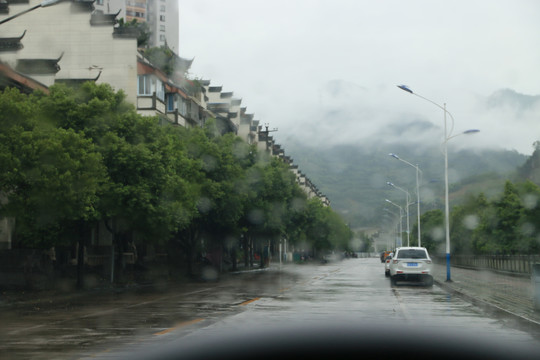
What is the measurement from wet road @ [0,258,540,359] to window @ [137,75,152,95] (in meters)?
24.6

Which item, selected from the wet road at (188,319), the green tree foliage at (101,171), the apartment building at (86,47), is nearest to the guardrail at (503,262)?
the wet road at (188,319)

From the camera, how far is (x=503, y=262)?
52.8m

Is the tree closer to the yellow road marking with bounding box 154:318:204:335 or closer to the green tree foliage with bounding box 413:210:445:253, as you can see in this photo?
the green tree foliage with bounding box 413:210:445:253

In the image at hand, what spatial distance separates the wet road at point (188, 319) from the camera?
10.8 m

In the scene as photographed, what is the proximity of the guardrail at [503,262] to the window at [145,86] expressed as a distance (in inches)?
1005

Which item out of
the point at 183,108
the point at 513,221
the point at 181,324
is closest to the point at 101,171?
the point at 181,324

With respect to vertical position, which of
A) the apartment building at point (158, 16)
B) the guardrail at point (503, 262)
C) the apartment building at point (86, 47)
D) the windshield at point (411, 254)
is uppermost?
the apartment building at point (158, 16)

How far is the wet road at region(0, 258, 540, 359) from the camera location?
10773 mm

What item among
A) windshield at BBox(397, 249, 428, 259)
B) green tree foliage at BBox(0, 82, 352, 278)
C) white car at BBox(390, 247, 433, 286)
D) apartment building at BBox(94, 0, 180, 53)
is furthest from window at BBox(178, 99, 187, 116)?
apartment building at BBox(94, 0, 180, 53)

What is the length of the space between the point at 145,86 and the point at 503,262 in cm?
2981

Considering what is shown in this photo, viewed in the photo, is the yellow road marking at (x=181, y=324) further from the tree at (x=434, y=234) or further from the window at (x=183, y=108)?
the tree at (x=434, y=234)

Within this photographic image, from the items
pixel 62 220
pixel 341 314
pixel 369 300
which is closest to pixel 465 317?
pixel 341 314

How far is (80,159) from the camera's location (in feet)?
80.4

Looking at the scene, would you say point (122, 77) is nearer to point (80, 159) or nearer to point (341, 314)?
point (80, 159)
